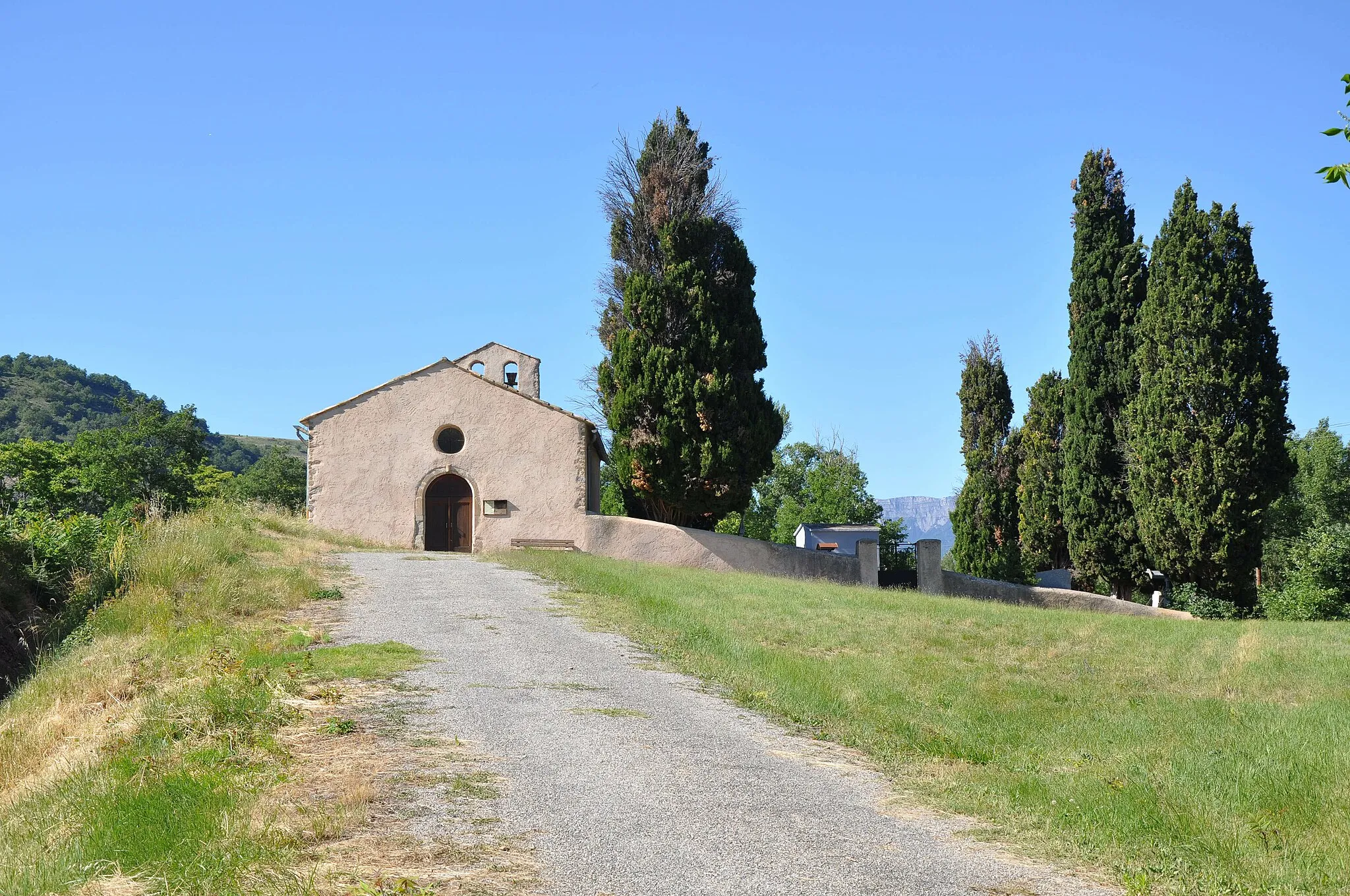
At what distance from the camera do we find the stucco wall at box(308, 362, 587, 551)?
2812 cm

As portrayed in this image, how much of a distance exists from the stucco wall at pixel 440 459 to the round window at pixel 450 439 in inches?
8.6

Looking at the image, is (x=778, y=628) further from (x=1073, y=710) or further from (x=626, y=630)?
(x=1073, y=710)

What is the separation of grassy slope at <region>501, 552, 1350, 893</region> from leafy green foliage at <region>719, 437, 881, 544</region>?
143 ft

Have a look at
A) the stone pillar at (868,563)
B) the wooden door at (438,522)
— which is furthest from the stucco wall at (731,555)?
the wooden door at (438,522)

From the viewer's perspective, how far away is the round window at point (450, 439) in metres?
28.6

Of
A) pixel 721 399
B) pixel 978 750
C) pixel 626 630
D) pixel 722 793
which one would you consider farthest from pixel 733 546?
pixel 722 793

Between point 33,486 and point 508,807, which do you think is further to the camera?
point 33,486

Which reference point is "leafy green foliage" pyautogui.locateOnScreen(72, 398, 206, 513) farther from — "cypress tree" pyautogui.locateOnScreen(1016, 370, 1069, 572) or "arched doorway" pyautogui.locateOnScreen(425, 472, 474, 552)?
"cypress tree" pyautogui.locateOnScreen(1016, 370, 1069, 572)

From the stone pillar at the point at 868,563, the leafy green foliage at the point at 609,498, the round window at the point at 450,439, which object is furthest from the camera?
the leafy green foliage at the point at 609,498

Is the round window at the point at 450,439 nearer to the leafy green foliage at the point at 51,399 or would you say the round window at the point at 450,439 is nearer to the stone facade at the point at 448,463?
the stone facade at the point at 448,463

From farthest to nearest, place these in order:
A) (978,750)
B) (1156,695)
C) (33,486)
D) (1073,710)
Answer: (33,486) < (1156,695) < (1073,710) < (978,750)

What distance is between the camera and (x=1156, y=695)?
423 inches

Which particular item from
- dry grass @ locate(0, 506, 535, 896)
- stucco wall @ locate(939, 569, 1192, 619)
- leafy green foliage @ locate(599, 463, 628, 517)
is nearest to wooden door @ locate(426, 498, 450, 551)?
stucco wall @ locate(939, 569, 1192, 619)

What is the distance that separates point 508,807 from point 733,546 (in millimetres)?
20089
